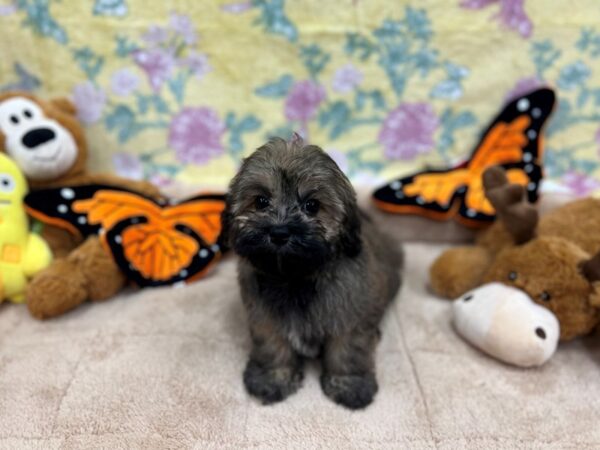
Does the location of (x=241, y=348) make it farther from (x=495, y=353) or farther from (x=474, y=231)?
(x=474, y=231)

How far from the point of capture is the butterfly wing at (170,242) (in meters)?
2.55

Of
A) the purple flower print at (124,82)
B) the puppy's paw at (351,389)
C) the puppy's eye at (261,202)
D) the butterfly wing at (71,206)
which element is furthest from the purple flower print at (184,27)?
the puppy's paw at (351,389)

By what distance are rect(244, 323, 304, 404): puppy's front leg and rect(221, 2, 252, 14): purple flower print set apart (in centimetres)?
171

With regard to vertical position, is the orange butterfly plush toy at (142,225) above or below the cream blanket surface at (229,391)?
above

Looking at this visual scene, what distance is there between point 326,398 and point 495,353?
30.1 inches

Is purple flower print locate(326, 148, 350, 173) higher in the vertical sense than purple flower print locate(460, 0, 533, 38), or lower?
lower

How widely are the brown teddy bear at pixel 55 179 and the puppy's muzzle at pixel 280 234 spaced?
1233 millimetres

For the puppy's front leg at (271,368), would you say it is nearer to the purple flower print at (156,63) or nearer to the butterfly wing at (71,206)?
the butterfly wing at (71,206)

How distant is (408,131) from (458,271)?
2.99ft

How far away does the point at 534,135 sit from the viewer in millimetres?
2744

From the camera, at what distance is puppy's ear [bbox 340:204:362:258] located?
1.82 m

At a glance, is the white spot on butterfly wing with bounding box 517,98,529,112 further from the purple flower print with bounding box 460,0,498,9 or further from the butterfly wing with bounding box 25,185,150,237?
the butterfly wing with bounding box 25,185,150,237

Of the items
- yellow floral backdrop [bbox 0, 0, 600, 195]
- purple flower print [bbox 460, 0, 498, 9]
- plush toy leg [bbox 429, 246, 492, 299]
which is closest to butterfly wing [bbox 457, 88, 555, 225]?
yellow floral backdrop [bbox 0, 0, 600, 195]

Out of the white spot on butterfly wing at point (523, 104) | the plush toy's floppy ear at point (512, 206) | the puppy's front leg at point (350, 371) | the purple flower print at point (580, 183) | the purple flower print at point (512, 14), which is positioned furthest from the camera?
the purple flower print at point (580, 183)
